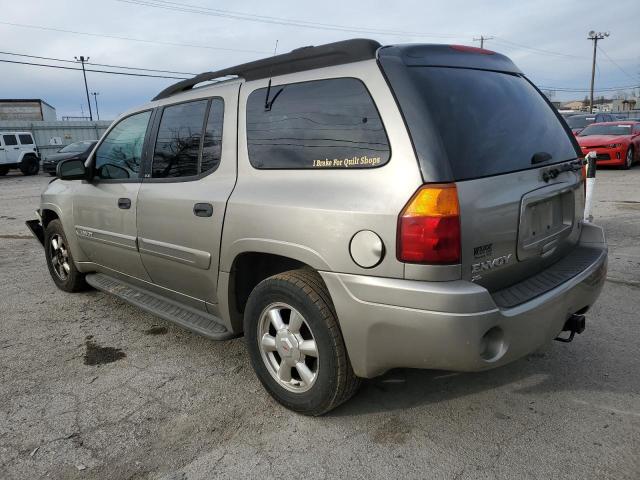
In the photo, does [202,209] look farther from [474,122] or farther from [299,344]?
[474,122]

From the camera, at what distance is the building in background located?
48.5m

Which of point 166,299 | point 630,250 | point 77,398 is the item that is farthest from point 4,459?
point 630,250

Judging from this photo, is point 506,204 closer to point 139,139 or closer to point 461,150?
point 461,150

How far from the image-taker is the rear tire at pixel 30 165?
80.4ft

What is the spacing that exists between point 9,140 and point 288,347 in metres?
26.2

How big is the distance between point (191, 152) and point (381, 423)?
2.00 metres

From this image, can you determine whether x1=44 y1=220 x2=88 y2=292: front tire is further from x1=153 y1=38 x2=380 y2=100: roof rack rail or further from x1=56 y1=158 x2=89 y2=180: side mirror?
x1=153 y1=38 x2=380 y2=100: roof rack rail

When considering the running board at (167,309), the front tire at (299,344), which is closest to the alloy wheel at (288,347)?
the front tire at (299,344)

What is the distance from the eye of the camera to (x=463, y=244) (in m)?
2.18

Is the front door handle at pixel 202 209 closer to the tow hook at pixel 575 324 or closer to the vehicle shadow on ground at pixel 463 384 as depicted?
the vehicle shadow on ground at pixel 463 384

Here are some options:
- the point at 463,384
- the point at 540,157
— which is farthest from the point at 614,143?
the point at 463,384

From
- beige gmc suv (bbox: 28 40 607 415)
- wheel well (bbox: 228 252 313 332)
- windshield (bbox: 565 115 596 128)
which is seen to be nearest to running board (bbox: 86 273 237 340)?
beige gmc suv (bbox: 28 40 607 415)

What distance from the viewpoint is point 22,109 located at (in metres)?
49.9

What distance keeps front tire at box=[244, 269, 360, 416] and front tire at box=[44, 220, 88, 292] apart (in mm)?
2699
